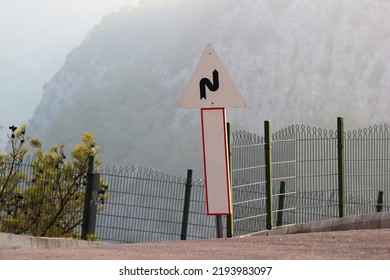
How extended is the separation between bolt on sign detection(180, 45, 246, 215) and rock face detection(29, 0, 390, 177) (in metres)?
110

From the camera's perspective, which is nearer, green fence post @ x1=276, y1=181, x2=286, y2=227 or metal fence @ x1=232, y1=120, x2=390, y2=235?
metal fence @ x1=232, y1=120, x2=390, y2=235

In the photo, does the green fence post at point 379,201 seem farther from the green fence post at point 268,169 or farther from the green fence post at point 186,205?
the green fence post at point 268,169

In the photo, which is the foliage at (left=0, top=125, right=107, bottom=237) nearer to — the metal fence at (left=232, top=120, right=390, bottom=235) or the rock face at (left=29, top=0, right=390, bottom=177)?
the metal fence at (left=232, top=120, right=390, bottom=235)

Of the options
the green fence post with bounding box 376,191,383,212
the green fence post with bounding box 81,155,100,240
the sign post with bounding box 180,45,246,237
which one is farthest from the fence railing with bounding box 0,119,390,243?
the sign post with bounding box 180,45,246,237

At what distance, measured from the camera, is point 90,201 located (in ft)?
51.0

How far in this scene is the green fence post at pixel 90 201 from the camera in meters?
15.3

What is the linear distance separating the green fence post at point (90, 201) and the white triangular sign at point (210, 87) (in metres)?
3.88

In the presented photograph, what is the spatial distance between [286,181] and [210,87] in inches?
161

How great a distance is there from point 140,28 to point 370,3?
46.5 m

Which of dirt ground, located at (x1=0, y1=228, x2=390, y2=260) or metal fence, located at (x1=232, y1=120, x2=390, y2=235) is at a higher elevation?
metal fence, located at (x1=232, y1=120, x2=390, y2=235)

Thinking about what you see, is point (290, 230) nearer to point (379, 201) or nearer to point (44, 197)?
point (379, 201)

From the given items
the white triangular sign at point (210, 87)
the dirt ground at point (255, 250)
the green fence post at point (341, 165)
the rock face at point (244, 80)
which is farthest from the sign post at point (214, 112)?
the rock face at point (244, 80)

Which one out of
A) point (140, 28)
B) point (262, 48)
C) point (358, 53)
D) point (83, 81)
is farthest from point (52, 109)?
point (358, 53)

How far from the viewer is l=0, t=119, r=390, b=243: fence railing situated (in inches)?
564
